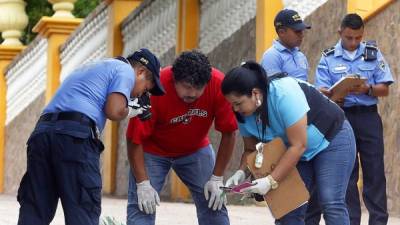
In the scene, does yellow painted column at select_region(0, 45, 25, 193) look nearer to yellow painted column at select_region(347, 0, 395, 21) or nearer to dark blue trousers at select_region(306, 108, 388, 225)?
yellow painted column at select_region(347, 0, 395, 21)

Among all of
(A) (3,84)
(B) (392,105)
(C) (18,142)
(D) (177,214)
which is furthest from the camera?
(A) (3,84)

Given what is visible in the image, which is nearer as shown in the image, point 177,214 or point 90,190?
point 90,190

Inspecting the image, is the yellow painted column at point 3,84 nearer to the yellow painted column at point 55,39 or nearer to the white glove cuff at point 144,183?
the yellow painted column at point 55,39

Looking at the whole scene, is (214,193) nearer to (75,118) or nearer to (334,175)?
(334,175)

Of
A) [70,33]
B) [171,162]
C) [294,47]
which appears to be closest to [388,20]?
[294,47]

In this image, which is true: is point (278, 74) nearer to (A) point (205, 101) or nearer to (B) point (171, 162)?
(A) point (205, 101)

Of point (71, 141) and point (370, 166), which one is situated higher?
point (71, 141)

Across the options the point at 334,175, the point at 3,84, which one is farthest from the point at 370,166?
the point at 3,84

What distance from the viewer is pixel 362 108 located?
9.47 metres

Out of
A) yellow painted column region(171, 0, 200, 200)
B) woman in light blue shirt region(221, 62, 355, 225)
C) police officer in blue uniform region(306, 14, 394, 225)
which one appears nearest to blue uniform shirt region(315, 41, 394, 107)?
police officer in blue uniform region(306, 14, 394, 225)

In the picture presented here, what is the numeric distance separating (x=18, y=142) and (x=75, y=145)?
518 inches

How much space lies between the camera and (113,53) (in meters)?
16.4

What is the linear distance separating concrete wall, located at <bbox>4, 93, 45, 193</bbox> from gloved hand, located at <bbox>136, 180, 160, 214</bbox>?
11.3m

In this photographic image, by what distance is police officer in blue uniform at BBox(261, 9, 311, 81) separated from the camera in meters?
9.21
